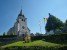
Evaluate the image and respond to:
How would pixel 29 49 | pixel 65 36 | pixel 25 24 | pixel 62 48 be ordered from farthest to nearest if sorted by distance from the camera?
pixel 25 24 < pixel 65 36 < pixel 29 49 < pixel 62 48

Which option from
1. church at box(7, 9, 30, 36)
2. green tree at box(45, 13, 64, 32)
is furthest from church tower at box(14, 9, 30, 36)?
green tree at box(45, 13, 64, 32)

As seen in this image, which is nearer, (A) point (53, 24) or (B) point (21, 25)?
(A) point (53, 24)

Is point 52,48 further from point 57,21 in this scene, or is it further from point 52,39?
point 57,21

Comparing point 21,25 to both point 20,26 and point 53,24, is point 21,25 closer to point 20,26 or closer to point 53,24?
point 20,26

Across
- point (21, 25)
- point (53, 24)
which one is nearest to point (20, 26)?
point (21, 25)

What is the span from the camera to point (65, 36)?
43094 millimetres

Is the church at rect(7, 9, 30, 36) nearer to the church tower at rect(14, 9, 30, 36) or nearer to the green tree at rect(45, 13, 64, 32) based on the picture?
the church tower at rect(14, 9, 30, 36)

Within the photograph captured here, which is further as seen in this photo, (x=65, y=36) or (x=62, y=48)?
(x=65, y=36)

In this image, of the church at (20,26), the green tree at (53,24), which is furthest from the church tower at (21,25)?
the green tree at (53,24)

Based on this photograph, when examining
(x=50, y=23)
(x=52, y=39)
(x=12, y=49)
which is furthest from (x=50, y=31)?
(x=12, y=49)

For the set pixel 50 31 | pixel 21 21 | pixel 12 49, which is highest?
pixel 21 21

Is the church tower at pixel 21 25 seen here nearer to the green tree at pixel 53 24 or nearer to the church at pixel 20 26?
the church at pixel 20 26

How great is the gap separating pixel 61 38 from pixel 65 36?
128 centimetres

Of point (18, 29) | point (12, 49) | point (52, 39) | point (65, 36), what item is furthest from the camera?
point (18, 29)
